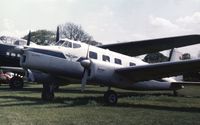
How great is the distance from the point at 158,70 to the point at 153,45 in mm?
14614

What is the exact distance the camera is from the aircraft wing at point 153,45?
26859mm

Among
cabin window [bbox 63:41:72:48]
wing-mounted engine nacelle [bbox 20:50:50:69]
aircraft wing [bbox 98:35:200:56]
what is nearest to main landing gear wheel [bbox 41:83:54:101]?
wing-mounted engine nacelle [bbox 20:50:50:69]

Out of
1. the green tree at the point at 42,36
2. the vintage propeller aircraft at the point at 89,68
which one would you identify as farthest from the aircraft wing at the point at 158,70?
the green tree at the point at 42,36

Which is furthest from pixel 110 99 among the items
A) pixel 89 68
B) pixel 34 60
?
pixel 34 60

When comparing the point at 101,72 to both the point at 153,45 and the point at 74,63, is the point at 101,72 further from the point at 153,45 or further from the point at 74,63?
the point at 153,45

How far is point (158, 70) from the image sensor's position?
47.1ft

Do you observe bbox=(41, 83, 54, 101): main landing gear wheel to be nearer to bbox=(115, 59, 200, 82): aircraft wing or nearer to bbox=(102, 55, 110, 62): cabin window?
bbox=(102, 55, 110, 62): cabin window

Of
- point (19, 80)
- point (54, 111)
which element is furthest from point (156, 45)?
point (54, 111)

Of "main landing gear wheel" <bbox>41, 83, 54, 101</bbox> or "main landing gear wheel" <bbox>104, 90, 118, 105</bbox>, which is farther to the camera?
"main landing gear wheel" <bbox>41, 83, 54, 101</bbox>

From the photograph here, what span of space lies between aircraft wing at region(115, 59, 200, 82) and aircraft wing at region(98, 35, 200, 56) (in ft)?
39.1

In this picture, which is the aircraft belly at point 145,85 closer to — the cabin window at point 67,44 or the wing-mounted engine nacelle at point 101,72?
the wing-mounted engine nacelle at point 101,72

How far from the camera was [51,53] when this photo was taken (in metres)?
14.7

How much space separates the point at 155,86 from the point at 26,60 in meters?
6.12

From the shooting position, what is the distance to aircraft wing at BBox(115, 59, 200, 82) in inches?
537
